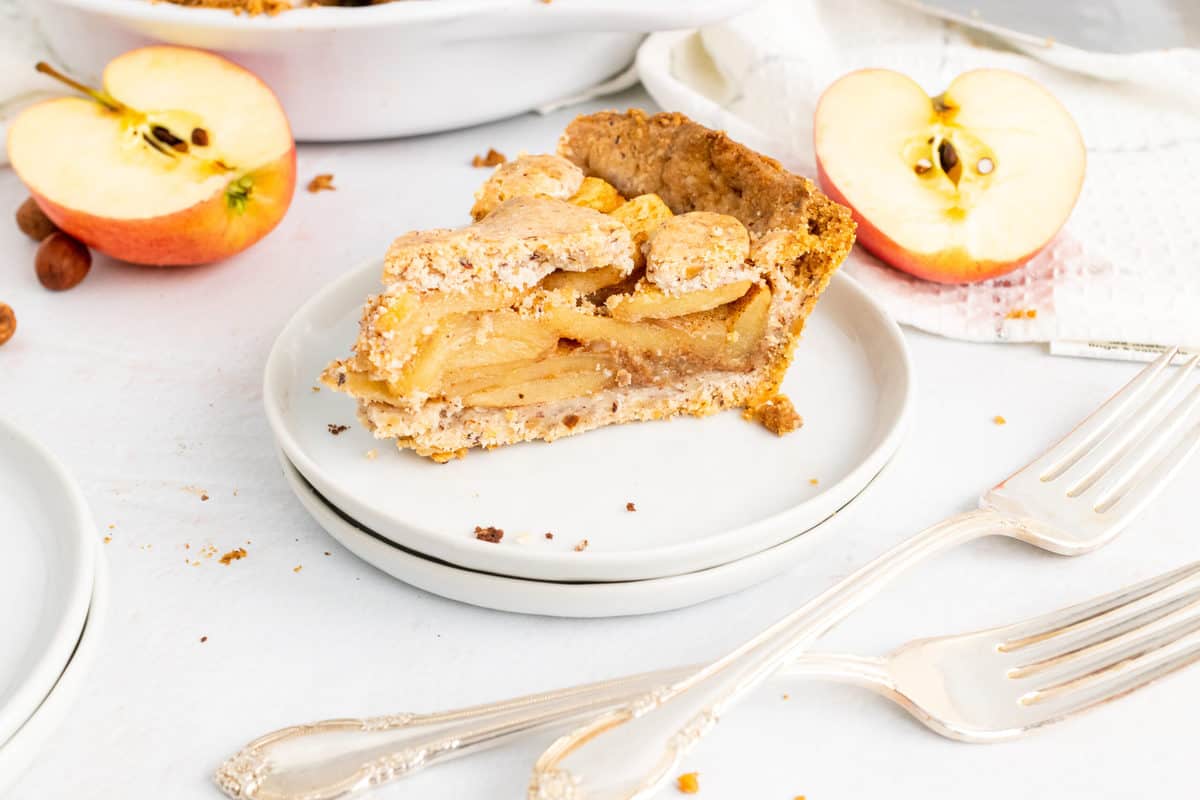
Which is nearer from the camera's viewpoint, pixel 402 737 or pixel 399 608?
pixel 402 737

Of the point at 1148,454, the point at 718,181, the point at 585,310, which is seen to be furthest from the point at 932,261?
the point at 585,310

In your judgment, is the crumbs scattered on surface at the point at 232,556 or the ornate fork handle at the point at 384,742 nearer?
the ornate fork handle at the point at 384,742

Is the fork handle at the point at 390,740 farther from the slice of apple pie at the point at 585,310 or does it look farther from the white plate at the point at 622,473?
the slice of apple pie at the point at 585,310

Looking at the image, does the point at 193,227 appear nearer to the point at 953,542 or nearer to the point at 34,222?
the point at 34,222

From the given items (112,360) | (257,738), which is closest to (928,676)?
(257,738)

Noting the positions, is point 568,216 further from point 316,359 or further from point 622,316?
point 316,359

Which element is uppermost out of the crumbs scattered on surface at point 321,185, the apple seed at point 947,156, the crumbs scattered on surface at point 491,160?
the apple seed at point 947,156

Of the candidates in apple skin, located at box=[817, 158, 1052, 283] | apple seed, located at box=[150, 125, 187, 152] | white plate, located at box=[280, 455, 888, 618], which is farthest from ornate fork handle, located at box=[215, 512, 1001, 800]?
apple seed, located at box=[150, 125, 187, 152]

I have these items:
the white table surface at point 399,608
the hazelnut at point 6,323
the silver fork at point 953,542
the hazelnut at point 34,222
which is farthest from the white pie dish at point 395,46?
the silver fork at point 953,542
